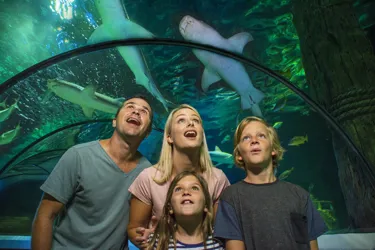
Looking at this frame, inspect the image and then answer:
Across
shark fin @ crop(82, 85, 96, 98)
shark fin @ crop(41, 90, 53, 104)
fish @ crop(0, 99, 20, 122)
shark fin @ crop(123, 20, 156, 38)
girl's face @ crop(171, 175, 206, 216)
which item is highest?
shark fin @ crop(123, 20, 156, 38)

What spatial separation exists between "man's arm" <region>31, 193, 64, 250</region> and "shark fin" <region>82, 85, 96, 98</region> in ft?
21.7

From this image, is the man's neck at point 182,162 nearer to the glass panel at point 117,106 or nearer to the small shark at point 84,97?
the glass panel at point 117,106

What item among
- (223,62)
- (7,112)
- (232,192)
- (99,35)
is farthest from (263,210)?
(7,112)

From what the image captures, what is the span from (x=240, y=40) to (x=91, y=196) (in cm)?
585

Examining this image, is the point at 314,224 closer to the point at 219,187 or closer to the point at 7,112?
the point at 219,187

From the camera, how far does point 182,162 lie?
2049mm

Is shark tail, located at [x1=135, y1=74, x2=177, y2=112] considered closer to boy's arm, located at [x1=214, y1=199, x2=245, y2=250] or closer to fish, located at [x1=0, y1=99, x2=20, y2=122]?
fish, located at [x1=0, y1=99, x2=20, y2=122]

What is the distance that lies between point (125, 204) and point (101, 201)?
173 mm

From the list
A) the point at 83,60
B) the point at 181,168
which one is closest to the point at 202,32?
the point at 83,60

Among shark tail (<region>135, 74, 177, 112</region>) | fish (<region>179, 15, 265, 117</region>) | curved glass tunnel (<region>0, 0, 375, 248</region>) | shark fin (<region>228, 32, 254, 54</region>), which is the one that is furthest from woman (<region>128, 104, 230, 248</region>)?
shark tail (<region>135, 74, 177, 112</region>)

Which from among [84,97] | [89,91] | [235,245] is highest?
[89,91]

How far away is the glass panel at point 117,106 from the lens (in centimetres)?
767

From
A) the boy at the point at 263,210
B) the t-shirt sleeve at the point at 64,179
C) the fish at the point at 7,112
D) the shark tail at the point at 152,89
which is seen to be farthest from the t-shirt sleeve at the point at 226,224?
the fish at the point at 7,112

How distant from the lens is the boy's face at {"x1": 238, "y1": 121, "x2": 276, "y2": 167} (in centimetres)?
185
